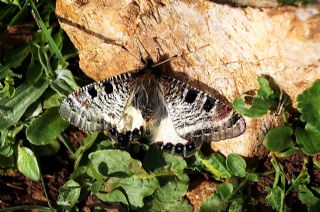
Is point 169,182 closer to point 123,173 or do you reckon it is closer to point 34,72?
point 123,173

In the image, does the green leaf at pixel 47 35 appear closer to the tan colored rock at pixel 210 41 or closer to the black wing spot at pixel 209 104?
the tan colored rock at pixel 210 41

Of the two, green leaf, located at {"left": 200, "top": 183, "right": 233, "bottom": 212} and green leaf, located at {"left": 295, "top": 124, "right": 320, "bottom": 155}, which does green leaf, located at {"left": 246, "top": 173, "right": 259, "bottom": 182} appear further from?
green leaf, located at {"left": 295, "top": 124, "right": 320, "bottom": 155}

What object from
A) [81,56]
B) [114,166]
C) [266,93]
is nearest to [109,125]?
[114,166]

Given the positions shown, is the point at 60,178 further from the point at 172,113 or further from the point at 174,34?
the point at 174,34

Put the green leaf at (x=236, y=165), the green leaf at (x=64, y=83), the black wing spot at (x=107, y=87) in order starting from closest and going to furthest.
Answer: the green leaf at (x=236, y=165) → the black wing spot at (x=107, y=87) → the green leaf at (x=64, y=83)

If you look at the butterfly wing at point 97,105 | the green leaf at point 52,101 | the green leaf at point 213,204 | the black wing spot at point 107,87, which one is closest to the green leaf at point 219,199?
the green leaf at point 213,204

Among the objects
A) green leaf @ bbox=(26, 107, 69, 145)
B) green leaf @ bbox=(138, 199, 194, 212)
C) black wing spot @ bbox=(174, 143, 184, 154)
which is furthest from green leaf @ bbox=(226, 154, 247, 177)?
green leaf @ bbox=(26, 107, 69, 145)

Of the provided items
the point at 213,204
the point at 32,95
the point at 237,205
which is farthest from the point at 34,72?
the point at 237,205

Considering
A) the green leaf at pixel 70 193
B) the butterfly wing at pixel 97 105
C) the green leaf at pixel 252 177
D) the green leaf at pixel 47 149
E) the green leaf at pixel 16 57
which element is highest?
the green leaf at pixel 16 57
